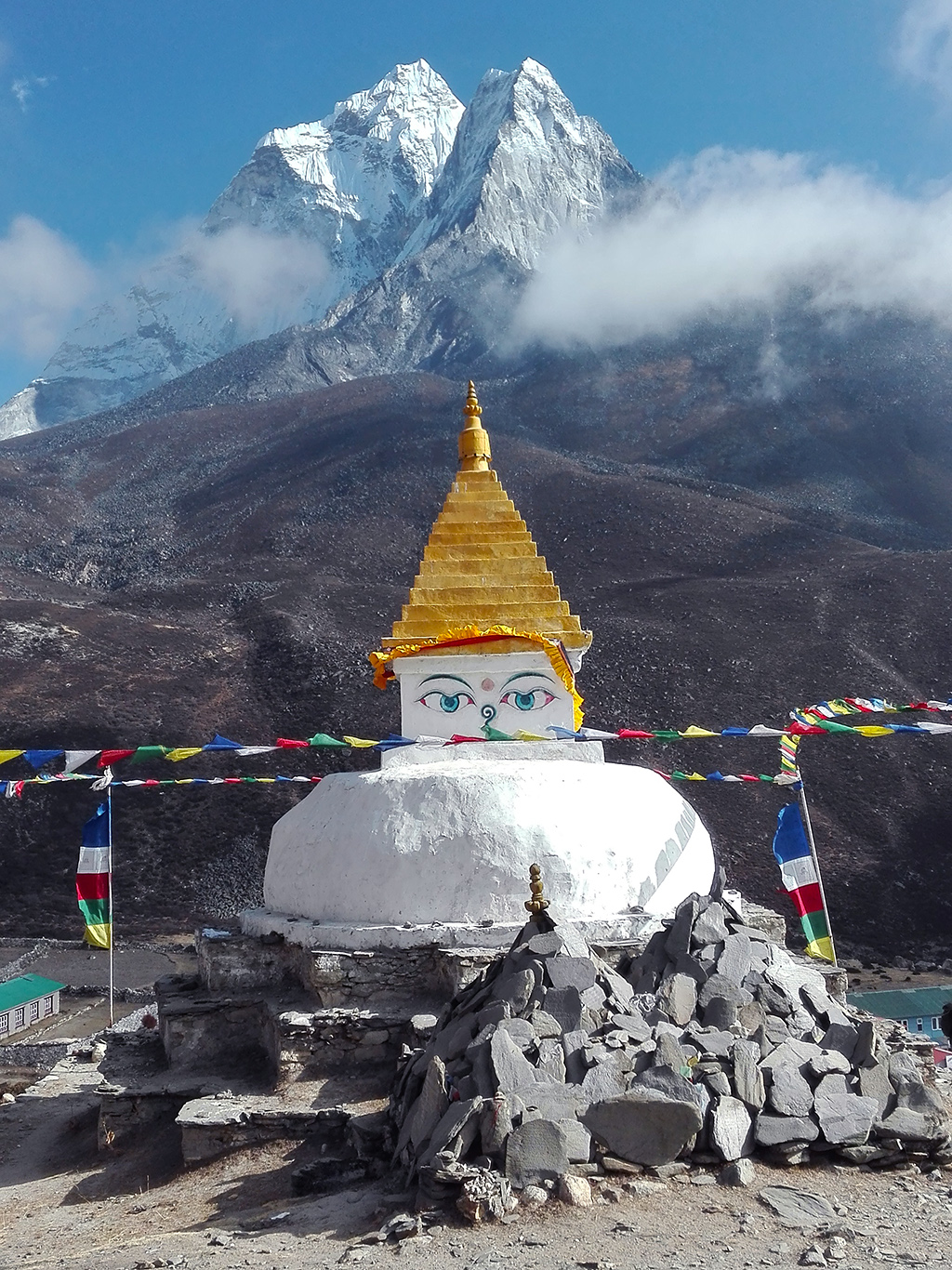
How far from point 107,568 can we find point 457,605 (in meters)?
50.0

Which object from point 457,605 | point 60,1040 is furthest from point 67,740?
point 457,605

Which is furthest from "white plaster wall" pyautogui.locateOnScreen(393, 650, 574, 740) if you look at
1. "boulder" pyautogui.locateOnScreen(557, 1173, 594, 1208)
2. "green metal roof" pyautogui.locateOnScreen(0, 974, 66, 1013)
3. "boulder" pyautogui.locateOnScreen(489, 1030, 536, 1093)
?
"green metal roof" pyautogui.locateOnScreen(0, 974, 66, 1013)

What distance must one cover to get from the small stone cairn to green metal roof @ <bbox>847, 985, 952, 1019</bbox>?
10.5 metres

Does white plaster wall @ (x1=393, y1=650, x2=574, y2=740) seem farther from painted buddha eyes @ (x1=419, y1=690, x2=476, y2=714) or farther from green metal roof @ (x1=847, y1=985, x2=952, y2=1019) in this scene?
green metal roof @ (x1=847, y1=985, x2=952, y2=1019)

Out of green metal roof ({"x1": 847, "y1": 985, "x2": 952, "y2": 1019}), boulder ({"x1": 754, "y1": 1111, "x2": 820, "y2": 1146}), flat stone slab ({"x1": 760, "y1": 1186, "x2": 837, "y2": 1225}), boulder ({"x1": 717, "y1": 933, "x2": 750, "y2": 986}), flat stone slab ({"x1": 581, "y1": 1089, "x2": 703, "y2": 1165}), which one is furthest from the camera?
green metal roof ({"x1": 847, "y1": 985, "x2": 952, "y2": 1019})

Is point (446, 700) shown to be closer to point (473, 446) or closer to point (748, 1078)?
point (473, 446)

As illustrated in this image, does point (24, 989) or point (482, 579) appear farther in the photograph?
point (24, 989)

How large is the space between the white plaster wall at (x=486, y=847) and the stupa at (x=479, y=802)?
0.01m

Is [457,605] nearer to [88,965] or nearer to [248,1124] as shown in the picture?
[248,1124]

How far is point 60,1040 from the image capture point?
57.3 ft

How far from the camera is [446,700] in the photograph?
408 inches

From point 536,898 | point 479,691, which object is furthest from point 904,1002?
point 536,898

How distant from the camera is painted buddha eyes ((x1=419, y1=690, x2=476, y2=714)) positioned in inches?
407

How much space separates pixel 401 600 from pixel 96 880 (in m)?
33.2
